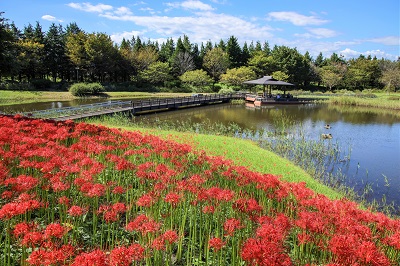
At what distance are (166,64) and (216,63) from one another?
1373 cm

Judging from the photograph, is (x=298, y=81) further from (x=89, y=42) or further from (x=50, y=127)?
(x=50, y=127)

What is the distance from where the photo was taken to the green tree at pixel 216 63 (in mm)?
70125

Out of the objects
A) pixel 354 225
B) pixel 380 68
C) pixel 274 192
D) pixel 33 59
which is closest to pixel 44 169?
pixel 274 192

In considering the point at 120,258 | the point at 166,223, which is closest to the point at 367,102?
the point at 166,223

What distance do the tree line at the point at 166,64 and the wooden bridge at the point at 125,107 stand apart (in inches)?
775

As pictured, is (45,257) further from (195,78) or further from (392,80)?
(392,80)

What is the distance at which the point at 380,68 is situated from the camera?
7981cm

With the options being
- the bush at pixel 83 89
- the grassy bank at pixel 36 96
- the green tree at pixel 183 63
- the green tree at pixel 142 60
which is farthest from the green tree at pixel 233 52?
the bush at pixel 83 89

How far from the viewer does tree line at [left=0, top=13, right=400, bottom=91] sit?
5425cm

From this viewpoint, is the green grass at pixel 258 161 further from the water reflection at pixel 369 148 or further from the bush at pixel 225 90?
the bush at pixel 225 90

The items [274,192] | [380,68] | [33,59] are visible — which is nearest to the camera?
[274,192]

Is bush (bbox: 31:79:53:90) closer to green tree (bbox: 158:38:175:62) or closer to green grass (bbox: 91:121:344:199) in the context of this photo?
green tree (bbox: 158:38:175:62)

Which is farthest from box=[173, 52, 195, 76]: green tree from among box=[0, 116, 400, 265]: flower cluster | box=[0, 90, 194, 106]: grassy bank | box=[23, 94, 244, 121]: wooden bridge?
box=[0, 116, 400, 265]: flower cluster

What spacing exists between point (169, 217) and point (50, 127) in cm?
470
